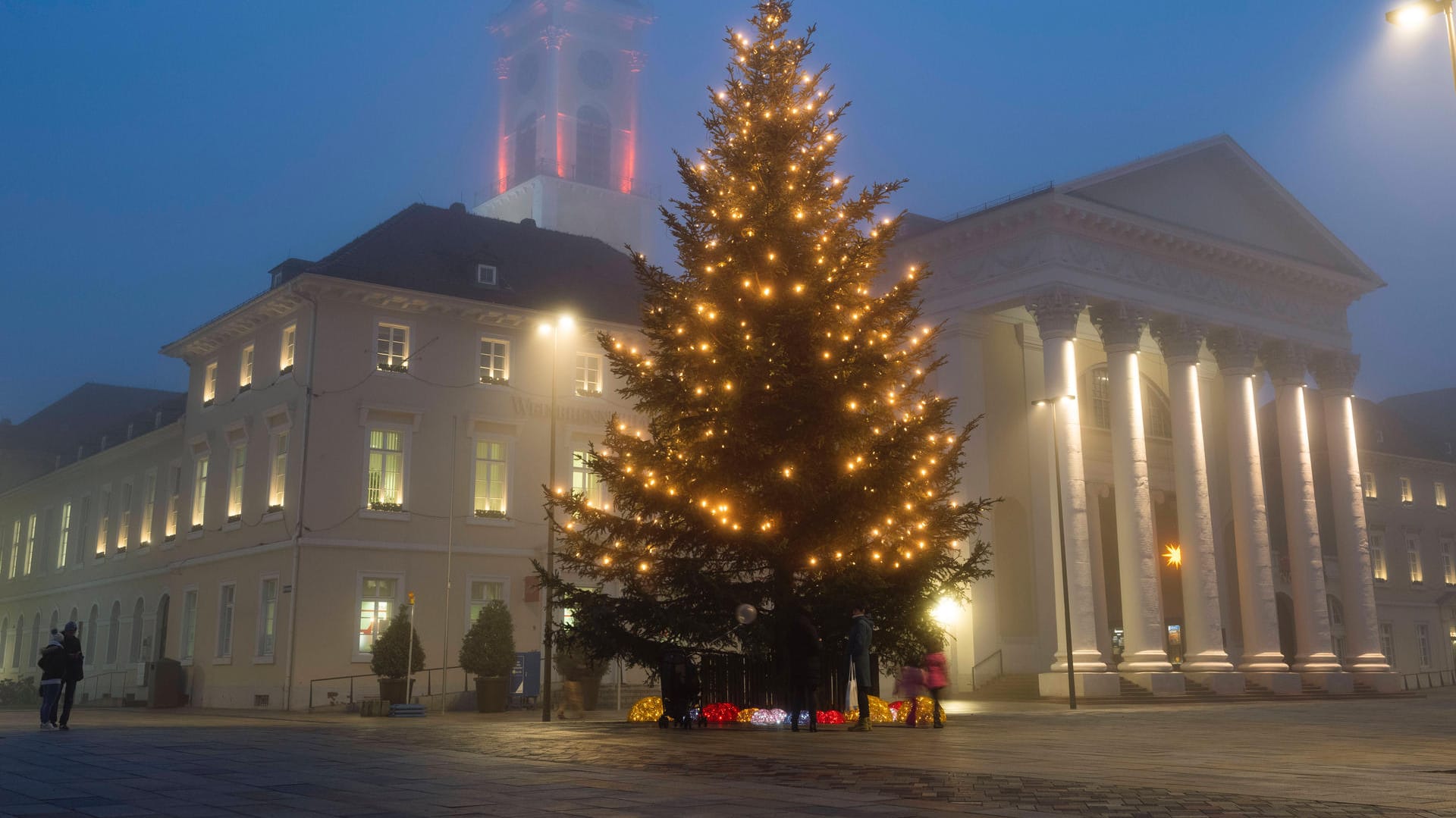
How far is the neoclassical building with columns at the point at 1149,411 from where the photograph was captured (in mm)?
40062

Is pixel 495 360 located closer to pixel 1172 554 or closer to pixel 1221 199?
pixel 1221 199

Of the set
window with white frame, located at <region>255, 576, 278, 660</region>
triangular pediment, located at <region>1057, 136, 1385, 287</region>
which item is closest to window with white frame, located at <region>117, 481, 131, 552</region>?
window with white frame, located at <region>255, 576, 278, 660</region>

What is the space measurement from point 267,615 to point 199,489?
8.91 m

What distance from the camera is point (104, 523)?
5672 cm

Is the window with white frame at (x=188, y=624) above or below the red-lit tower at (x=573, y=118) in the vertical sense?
below

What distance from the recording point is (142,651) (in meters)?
50.3

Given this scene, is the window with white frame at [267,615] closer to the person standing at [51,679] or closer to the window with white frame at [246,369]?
the window with white frame at [246,369]

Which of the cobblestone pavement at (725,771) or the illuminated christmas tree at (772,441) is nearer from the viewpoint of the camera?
the cobblestone pavement at (725,771)

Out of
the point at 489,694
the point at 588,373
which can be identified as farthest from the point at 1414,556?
the point at 489,694

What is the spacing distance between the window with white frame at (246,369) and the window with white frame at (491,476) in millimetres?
8260

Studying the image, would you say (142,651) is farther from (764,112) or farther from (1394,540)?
(1394,540)

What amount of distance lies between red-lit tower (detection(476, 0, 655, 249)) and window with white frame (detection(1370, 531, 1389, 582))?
48.7 m

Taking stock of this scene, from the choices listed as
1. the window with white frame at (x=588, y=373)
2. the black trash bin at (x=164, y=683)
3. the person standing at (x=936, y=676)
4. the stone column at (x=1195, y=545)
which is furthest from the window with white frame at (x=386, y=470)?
the stone column at (x=1195, y=545)

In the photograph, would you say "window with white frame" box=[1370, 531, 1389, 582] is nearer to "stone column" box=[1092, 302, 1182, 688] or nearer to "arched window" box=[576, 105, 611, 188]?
"stone column" box=[1092, 302, 1182, 688]
